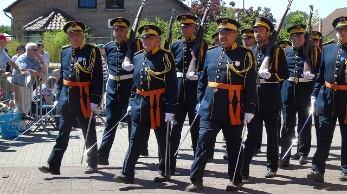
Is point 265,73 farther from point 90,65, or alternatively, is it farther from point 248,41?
point 90,65

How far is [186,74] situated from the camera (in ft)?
29.1

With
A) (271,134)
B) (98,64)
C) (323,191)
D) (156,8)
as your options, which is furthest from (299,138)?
(156,8)

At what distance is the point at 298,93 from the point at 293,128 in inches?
23.3

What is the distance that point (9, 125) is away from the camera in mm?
12266

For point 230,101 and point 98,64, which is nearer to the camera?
point 230,101

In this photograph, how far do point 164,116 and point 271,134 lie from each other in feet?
5.39

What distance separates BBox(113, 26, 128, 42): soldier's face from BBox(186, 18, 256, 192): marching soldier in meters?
2.08

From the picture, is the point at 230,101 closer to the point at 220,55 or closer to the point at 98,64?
the point at 220,55

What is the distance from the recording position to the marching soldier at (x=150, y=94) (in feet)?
26.3

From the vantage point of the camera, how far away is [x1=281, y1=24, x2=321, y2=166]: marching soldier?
954 cm

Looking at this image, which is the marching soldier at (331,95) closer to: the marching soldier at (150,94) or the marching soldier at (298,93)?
the marching soldier at (298,93)

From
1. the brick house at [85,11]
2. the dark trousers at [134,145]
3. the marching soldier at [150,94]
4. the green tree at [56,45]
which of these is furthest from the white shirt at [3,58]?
the brick house at [85,11]

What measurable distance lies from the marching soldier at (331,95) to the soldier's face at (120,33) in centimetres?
300

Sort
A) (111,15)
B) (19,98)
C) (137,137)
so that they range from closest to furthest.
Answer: (137,137) < (19,98) < (111,15)
